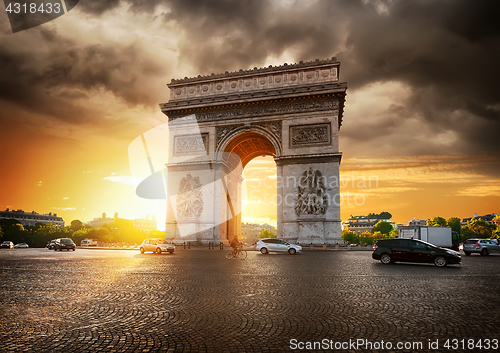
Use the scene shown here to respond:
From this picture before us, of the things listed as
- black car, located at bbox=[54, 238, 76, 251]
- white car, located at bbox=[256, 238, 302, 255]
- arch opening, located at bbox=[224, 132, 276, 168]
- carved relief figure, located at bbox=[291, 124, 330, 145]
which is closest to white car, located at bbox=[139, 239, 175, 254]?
white car, located at bbox=[256, 238, 302, 255]

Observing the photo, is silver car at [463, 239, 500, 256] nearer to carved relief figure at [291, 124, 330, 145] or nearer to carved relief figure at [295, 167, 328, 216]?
carved relief figure at [295, 167, 328, 216]

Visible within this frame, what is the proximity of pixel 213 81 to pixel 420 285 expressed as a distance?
29430 mm

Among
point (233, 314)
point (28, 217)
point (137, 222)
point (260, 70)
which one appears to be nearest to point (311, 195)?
point (260, 70)

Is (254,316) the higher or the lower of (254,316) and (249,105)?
the lower

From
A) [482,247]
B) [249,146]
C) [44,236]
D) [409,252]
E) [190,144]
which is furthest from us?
[44,236]

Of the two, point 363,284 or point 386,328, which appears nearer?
point 386,328

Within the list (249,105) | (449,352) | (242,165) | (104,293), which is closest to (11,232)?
(242,165)

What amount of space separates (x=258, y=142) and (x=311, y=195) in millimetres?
9812

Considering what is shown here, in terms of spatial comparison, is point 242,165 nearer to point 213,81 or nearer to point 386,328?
point 213,81

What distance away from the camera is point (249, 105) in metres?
32.9

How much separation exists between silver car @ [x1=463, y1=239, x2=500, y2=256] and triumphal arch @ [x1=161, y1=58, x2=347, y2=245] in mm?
10303

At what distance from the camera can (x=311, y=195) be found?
2991cm

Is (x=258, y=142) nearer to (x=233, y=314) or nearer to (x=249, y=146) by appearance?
(x=249, y=146)

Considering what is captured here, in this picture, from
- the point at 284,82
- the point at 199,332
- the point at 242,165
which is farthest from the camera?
the point at 242,165
